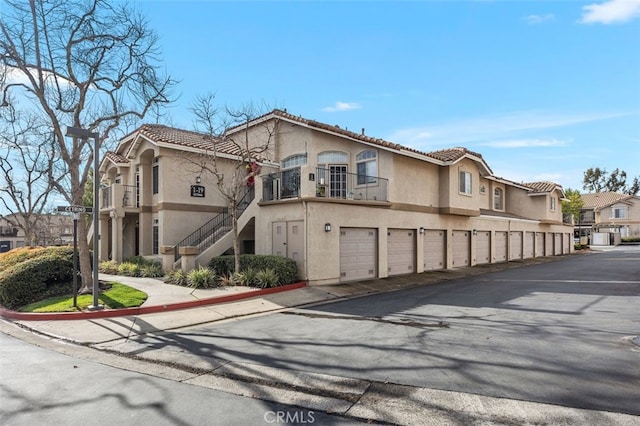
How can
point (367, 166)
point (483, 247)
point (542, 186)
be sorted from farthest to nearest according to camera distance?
point (542, 186) < point (483, 247) < point (367, 166)

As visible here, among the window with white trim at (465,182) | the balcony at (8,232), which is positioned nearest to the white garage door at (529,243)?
the window with white trim at (465,182)

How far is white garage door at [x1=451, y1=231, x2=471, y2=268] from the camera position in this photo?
2222cm

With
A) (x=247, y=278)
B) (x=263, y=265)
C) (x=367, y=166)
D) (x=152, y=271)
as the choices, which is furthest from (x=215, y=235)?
(x=367, y=166)

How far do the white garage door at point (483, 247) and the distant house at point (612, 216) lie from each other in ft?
Result: 151

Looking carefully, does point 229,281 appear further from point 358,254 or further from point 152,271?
point 358,254

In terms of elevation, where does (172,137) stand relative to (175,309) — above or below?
above

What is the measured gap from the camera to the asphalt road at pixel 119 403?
4.49m

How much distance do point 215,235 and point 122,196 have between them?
23.2ft

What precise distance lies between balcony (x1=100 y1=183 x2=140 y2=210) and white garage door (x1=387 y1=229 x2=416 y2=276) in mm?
14196

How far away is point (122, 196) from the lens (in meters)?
21.7

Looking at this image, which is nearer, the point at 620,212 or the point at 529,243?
the point at 529,243

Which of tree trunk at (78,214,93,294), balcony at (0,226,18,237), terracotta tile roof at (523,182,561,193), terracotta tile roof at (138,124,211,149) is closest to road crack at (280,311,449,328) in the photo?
tree trunk at (78,214,93,294)

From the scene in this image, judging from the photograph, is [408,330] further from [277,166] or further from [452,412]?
[277,166]

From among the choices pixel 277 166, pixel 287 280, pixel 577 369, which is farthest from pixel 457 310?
pixel 277 166
